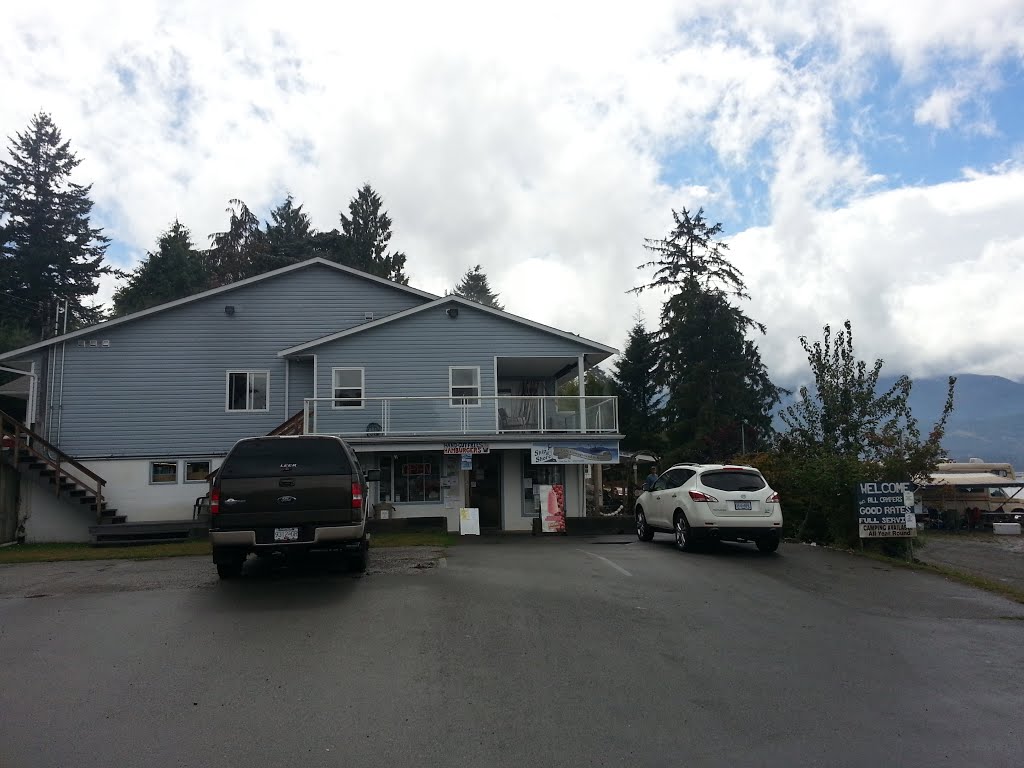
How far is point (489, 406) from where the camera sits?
23578 millimetres

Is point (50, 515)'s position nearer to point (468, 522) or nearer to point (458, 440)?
point (458, 440)

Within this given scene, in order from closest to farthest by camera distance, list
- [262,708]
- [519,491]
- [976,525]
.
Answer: [262,708] < [519,491] < [976,525]

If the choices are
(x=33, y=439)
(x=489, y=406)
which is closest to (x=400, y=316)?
(x=489, y=406)

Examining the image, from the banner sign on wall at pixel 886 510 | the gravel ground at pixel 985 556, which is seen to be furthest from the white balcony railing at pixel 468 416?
the banner sign on wall at pixel 886 510

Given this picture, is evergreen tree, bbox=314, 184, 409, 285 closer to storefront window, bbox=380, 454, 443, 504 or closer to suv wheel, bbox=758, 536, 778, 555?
storefront window, bbox=380, 454, 443, 504

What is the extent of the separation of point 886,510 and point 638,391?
3535 centimetres

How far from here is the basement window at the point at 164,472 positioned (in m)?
24.1

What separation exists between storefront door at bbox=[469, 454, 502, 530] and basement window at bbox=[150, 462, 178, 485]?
9038mm

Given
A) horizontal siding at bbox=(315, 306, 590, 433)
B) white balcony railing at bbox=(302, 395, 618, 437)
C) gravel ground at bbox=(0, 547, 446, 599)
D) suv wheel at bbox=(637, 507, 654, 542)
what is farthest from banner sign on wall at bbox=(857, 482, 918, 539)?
horizontal siding at bbox=(315, 306, 590, 433)

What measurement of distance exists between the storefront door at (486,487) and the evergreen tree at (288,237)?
106ft

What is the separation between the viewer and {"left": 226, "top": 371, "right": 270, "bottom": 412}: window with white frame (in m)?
24.9

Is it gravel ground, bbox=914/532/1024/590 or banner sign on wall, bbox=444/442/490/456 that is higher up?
banner sign on wall, bbox=444/442/490/456

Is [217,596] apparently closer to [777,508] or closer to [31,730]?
[31,730]

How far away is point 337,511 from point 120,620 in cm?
281
